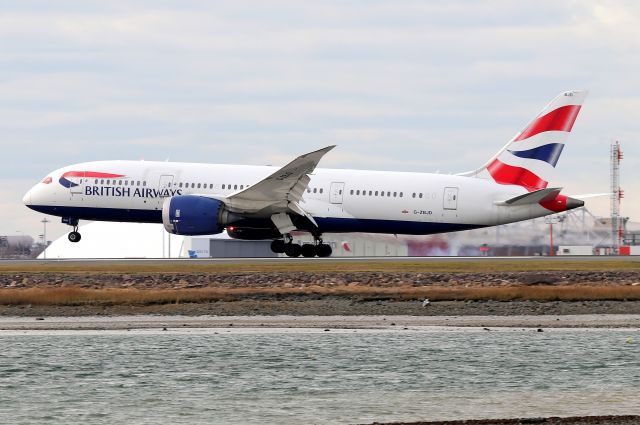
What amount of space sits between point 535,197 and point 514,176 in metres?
2.61

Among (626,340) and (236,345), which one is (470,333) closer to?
(626,340)

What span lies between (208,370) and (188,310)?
1192 cm

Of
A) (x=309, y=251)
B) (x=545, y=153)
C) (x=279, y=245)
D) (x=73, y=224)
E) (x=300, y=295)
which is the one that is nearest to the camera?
(x=300, y=295)

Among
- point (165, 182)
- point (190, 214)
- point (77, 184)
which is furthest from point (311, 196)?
point (77, 184)

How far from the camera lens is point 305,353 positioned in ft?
106

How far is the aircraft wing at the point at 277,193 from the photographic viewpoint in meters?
59.8

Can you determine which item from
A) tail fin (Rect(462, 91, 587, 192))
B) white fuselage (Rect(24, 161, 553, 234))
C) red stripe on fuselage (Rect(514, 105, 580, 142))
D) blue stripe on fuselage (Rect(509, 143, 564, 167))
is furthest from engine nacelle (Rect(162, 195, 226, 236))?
red stripe on fuselage (Rect(514, 105, 580, 142))

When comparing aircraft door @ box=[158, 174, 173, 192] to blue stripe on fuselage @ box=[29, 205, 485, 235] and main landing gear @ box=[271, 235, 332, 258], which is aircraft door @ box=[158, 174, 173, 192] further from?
main landing gear @ box=[271, 235, 332, 258]

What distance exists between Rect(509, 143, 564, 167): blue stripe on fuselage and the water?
93.2 ft

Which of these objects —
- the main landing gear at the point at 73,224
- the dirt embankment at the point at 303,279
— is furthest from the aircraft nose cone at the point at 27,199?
the dirt embankment at the point at 303,279

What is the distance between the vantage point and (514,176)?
63156mm

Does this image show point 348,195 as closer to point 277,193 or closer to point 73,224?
point 277,193

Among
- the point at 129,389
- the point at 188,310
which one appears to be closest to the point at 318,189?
the point at 188,310

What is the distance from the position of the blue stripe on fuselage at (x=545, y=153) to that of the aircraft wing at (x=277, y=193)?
11.2 meters
